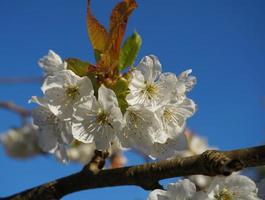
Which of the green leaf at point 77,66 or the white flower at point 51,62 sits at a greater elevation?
the white flower at point 51,62

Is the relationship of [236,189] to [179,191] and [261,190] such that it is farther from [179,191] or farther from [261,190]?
[179,191]

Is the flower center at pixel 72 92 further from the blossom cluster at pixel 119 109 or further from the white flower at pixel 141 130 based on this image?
the white flower at pixel 141 130

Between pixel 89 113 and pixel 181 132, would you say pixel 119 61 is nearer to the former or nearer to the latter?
pixel 89 113

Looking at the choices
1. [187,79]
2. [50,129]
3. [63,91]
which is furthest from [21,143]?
[187,79]

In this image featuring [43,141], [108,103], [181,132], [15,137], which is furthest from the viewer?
[15,137]

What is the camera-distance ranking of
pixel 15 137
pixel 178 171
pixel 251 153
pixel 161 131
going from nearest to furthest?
pixel 251 153 < pixel 178 171 < pixel 161 131 < pixel 15 137

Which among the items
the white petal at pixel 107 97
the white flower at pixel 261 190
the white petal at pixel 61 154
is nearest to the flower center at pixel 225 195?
the white flower at pixel 261 190

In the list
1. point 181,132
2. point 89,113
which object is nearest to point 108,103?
point 89,113
